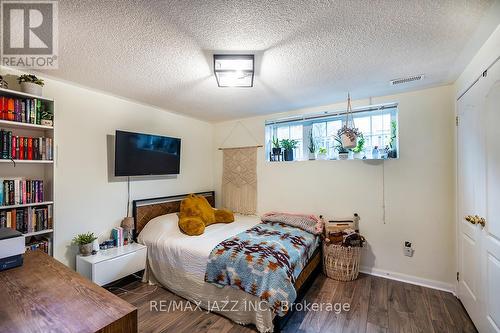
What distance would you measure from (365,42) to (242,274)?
211cm

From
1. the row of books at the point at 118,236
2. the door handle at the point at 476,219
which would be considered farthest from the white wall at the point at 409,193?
the row of books at the point at 118,236

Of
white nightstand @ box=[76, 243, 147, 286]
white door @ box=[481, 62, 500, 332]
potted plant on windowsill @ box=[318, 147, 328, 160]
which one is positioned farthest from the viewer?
potted plant on windowsill @ box=[318, 147, 328, 160]

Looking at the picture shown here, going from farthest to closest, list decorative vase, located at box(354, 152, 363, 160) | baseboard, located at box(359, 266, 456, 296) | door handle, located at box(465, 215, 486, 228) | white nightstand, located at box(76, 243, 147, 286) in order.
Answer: decorative vase, located at box(354, 152, 363, 160) → baseboard, located at box(359, 266, 456, 296) → white nightstand, located at box(76, 243, 147, 286) → door handle, located at box(465, 215, 486, 228)

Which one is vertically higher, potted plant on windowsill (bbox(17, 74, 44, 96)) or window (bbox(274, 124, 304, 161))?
potted plant on windowsill (bbox(17, 74, 44, 96))

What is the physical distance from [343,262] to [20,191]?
3365mm

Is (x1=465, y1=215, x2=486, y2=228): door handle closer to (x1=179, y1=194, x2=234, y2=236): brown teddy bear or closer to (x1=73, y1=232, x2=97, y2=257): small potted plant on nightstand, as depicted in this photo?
(x1=179, y1=194, x2=234, y2=236): brown teddy bear

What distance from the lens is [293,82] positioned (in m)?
2.40

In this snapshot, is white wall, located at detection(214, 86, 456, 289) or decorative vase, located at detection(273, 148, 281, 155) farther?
decorative vase, located at detection(273, 148, 281, 155)

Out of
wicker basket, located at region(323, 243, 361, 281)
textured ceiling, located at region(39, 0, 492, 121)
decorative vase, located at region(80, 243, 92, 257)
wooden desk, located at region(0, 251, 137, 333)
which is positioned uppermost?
textured ceiling, located at region(39, 0, 492, 121)

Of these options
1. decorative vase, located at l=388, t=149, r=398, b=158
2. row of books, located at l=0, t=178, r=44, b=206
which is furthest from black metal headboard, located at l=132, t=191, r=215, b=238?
decorative vase, located at l=388, t=149, r=398, b=158

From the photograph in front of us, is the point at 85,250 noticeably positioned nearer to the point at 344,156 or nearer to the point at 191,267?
the point at 191,267

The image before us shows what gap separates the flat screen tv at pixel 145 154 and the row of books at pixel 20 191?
0.72m

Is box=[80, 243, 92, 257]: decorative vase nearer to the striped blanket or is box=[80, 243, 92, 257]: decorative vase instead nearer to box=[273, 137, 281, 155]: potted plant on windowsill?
the striped blanket

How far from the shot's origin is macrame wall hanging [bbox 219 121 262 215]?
12.5 ft
